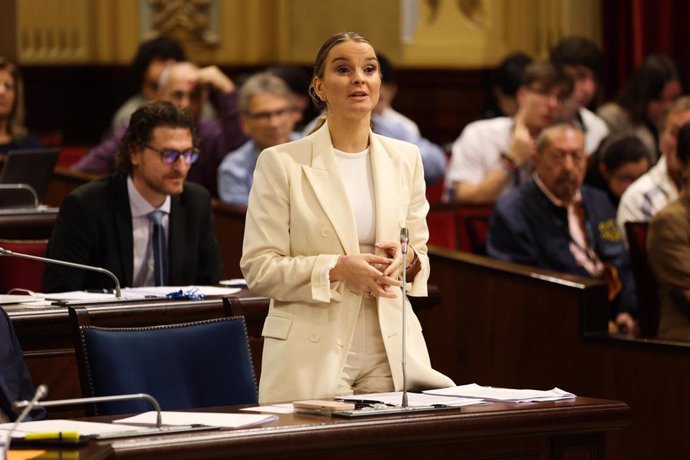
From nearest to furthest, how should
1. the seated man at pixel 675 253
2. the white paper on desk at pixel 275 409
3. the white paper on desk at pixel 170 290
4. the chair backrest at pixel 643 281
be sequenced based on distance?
the white paper on desk at pixel 275 409 → the white paper on desk at pixel 170 290 → the seated man at pixel 675 253 → the chair backrest at pixel 643 281

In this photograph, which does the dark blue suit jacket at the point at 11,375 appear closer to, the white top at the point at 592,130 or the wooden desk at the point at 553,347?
the wooden desk at the point at 553,347

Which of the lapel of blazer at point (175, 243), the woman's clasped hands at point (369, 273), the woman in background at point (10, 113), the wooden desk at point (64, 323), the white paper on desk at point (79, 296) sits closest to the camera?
the woman's clasped hands at point (369, 273)

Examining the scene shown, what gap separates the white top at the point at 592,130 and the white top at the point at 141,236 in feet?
11.2

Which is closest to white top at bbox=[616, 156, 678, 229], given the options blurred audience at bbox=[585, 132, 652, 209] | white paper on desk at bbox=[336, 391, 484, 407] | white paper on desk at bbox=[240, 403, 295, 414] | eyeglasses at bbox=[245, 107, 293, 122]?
blurred audience at bbox=[585, 132, 652, 209]

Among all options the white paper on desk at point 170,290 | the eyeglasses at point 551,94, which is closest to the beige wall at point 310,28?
the eyeglasses at point 551,94

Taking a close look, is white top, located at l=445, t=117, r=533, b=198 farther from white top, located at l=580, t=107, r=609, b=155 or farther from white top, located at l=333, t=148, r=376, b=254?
white top, located at l=333, t=148, r=376, b=254

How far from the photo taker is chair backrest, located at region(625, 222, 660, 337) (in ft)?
18.8

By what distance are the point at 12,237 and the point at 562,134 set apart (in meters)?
2.26

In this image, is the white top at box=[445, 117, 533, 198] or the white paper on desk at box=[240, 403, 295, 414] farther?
the white top at box=[445, 117, 533, 198]

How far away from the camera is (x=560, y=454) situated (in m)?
3.34

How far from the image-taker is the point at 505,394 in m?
3.49

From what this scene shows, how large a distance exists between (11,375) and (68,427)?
437 millimetres

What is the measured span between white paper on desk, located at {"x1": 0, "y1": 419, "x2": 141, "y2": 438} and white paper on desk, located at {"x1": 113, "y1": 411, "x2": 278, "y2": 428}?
6 centimetres

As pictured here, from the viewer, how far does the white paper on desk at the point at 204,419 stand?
10.3 ft
